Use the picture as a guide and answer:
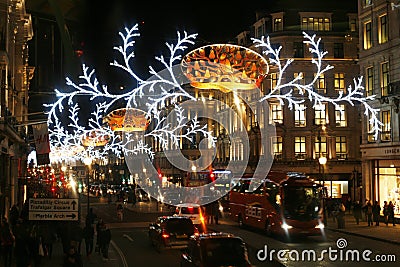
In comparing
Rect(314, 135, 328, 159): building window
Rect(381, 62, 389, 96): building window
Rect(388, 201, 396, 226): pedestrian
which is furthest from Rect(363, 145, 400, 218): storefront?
Rect(314, 135, 328, 159): building window

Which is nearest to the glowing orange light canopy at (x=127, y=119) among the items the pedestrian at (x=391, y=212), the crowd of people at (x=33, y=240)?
the crowd of people at (x=33, y=240)

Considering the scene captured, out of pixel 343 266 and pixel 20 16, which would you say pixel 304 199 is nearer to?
pixel 343 266

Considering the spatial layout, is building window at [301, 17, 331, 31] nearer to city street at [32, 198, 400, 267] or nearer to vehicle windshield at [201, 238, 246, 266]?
city street at [32, 198, 400, 267]

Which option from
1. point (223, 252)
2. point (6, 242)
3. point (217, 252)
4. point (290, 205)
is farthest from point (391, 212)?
point (6, 242)

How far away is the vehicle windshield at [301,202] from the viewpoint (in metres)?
29.0

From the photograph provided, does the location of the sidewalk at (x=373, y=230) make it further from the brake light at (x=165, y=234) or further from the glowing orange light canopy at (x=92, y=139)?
the glowing orange light canopy at (x=92, y=139)

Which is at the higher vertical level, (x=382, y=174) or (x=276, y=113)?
(x=276, y=113)

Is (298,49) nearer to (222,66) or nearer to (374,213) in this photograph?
(374,213)

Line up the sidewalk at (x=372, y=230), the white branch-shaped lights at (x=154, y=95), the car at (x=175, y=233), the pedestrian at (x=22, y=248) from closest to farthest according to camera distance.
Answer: the pedestrian at (x=22, y=248), the white branch-shaped lights at (x=154, y=95), the car at (x=175, y=233), the sidewalk at (x=372, y=230)

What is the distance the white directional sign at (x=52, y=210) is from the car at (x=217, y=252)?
327cm

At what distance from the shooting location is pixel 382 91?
125 feet

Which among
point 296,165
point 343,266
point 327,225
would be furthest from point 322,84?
point 343,266

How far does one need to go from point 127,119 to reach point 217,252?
2099 cm

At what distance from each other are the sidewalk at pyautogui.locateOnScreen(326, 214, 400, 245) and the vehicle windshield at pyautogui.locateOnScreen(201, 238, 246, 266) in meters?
14.3
